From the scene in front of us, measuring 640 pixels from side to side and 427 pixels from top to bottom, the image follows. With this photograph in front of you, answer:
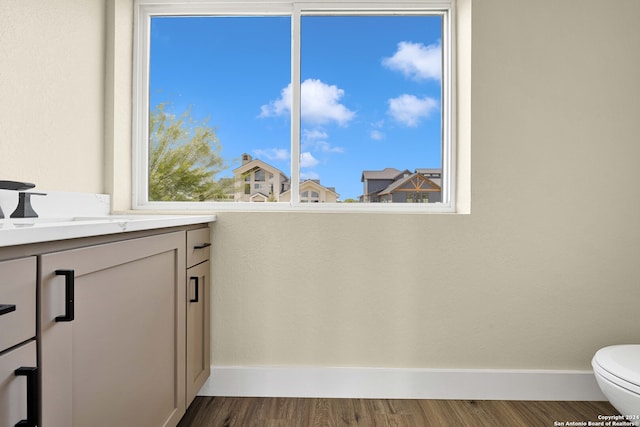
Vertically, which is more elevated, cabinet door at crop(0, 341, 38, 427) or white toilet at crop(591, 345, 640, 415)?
cabinet door at crop(0, 341, 38, 427)

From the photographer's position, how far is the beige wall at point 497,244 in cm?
207

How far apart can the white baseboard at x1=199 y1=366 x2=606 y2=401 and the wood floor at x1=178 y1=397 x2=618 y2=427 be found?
4cm

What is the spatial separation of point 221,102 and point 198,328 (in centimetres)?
113

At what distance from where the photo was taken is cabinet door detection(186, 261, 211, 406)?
1752mm

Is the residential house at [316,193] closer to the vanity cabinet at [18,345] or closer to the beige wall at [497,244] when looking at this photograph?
the beige wall at [497,244]

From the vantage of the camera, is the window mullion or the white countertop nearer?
the white countertop

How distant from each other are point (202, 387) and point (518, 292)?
1552mm

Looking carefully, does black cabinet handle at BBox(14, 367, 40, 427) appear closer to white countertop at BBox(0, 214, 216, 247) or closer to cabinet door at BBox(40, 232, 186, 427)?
cabinet door at BBox(40, 232, 186, 427)

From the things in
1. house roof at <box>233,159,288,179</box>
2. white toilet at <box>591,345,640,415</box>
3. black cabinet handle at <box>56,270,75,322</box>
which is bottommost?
white toilet at <box>591,345,640,415</box>

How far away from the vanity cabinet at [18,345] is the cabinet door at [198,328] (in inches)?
36.5

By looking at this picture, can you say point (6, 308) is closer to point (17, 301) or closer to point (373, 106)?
point (17, 301)

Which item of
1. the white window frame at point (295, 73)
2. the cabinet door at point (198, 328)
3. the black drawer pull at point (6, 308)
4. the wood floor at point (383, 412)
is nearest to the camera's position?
the black drawer pull at point (6, 308)

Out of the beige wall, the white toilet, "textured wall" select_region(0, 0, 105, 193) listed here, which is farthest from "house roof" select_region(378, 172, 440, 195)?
"textured wall" select_region(0, 0, 105, 193)

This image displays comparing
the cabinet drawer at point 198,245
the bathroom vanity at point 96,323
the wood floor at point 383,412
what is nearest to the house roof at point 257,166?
the cabinet drawer at point 198,245
